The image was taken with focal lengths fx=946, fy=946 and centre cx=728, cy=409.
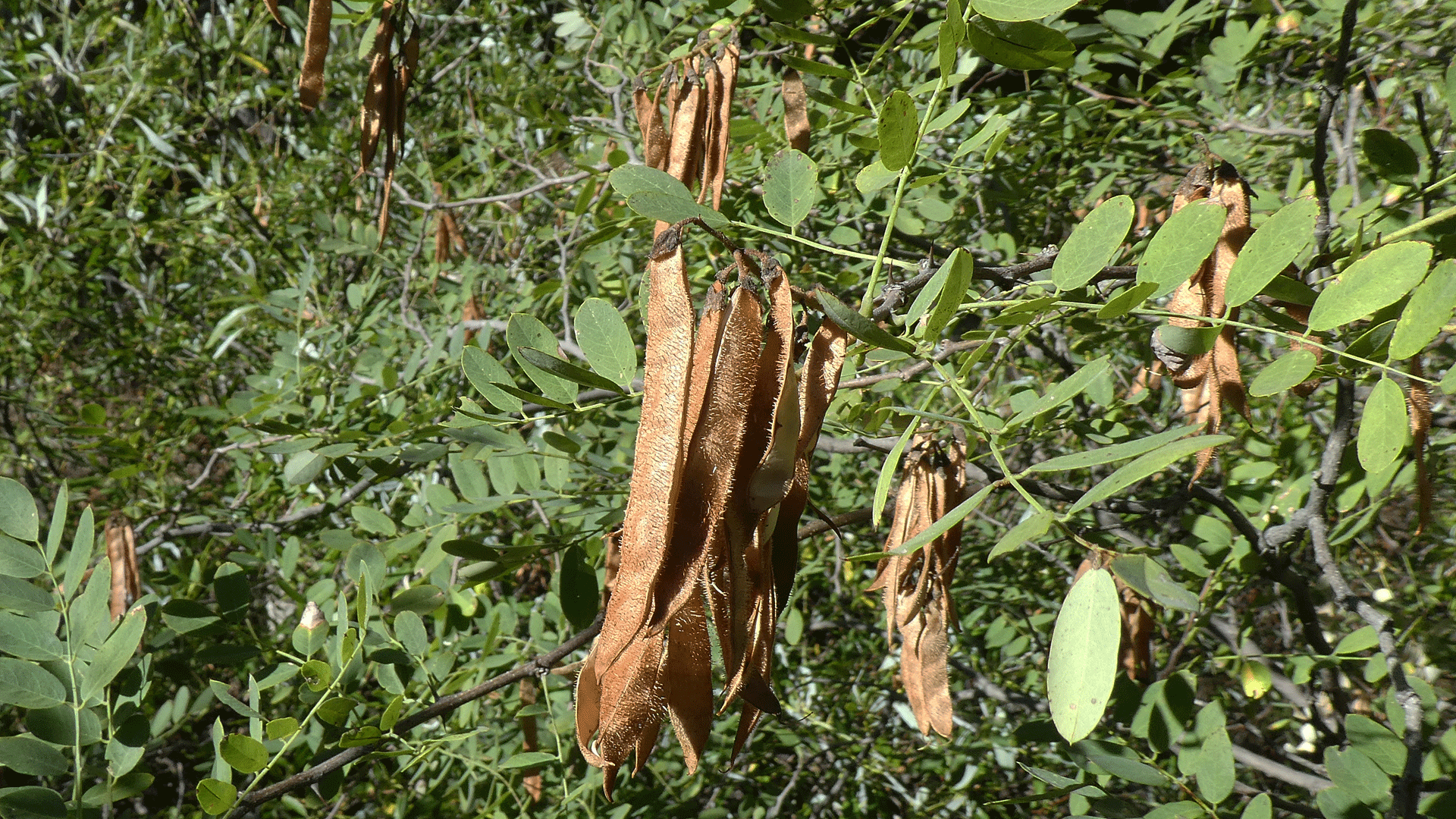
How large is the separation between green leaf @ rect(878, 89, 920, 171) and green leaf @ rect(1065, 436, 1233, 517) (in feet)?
0.77

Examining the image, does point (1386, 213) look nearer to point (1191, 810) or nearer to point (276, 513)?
point (1191, 810)

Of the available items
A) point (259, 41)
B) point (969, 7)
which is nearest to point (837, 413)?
point (969, 7)

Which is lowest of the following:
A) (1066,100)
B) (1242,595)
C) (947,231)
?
(1242,595)

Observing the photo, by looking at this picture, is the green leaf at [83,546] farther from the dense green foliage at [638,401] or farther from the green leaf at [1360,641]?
the green leaf at [1360,641]

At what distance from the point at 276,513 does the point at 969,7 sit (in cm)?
204

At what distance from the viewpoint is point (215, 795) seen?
0.70m

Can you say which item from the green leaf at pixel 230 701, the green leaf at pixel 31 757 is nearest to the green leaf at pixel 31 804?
the green leaf at pixel 31 757

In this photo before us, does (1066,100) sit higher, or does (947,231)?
(1066,100)

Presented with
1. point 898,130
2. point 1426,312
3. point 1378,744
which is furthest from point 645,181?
point 1378,744

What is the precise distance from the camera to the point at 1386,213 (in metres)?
0.90

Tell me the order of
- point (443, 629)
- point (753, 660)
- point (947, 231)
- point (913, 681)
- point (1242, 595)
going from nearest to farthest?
point (753, 660)
point (913, 681)
point (443, 629)
point (947, 231)
point (1242, 595)

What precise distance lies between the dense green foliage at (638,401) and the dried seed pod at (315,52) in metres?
0.40

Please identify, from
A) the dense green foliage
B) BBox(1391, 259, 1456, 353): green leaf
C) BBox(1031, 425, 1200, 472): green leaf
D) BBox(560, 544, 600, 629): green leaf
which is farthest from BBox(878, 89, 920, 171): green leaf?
BBox(560, 544, 600, 629): green leaf

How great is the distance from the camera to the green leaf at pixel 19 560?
30.8 inches
